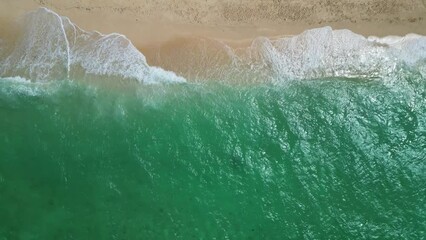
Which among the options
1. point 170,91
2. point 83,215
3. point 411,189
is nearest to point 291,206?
point 411,189

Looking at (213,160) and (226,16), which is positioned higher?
(226,16)

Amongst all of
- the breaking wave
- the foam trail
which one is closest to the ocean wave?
the breaking wave

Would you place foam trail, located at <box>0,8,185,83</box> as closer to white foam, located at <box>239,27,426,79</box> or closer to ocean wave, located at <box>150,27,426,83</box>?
ocean wave, located at <box>150,27,426,83</box>

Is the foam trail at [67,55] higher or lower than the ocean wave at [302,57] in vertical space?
lower

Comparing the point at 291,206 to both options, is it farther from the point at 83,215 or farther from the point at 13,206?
the point at 13,206

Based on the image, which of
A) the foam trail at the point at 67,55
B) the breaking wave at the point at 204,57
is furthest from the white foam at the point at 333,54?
the foam trail at the point at 67,55

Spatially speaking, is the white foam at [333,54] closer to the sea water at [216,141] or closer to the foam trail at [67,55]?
the sea water at [216,141]

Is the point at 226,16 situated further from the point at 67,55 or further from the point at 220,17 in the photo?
the point at 67,55

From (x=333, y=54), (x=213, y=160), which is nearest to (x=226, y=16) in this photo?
(x=333, y=54)
